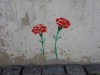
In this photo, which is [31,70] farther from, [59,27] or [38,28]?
[59,27]

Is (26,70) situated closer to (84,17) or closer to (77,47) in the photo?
(77,47)

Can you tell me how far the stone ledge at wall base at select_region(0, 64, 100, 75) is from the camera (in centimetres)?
545

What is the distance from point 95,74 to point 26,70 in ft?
4.24

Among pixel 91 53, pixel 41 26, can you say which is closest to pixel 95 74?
pixel 91 53

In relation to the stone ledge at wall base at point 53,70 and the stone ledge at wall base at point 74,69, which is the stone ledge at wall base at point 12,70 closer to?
the stone ledge at wall base at point 53,70

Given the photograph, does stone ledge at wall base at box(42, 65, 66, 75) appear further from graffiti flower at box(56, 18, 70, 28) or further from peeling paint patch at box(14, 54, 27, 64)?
graffiti flower at box(56, 18, 70, 28)

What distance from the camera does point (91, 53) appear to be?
588 cm

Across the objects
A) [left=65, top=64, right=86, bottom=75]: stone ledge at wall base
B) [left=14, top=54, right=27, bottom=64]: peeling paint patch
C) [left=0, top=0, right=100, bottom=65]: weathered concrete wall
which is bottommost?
[left=65, top=64, right=86, bottom=75]: stone ledge at wall base

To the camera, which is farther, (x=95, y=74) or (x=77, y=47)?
(x=77, y=47)

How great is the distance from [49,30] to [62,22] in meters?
0.30

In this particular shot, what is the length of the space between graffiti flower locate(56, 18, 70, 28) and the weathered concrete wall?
0.07 metres

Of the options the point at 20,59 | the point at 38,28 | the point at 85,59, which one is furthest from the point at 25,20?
the point at 85,59

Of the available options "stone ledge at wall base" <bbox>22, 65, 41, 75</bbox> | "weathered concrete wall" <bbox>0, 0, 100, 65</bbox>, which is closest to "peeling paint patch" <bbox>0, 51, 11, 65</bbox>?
"weathered concrete wall" <bbox>0, 0, 100, 65</bbox>

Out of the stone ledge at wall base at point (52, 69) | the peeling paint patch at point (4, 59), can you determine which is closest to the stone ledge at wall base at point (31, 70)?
the stone ledge at wall base at point (52, 69)
